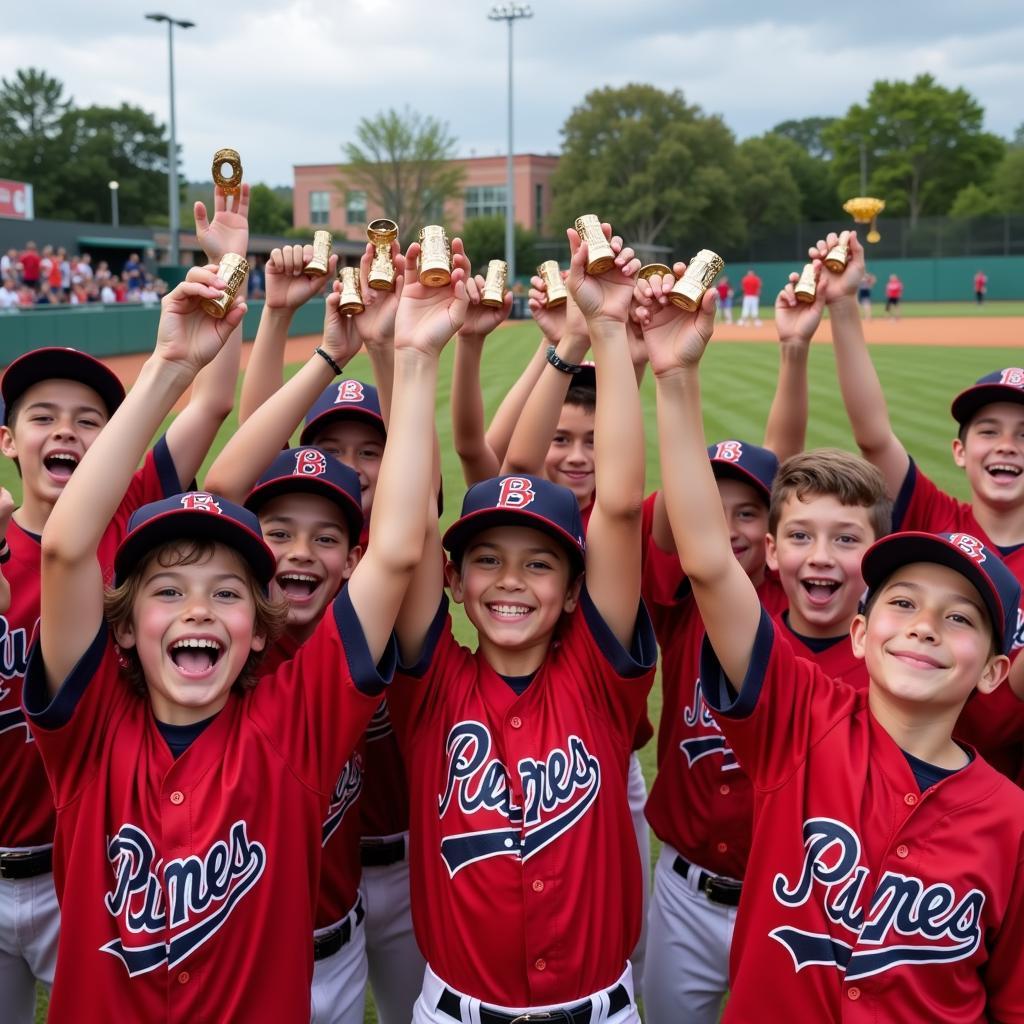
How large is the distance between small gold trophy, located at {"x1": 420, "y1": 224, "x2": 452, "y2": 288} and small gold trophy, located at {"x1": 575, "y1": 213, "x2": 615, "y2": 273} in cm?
34

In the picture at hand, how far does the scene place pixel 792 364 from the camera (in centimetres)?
341

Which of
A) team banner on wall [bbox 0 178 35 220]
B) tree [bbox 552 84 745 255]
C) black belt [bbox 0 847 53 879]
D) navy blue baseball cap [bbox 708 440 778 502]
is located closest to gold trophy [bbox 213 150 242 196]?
navy blue baseball cap [bbox 708 440 778 502]

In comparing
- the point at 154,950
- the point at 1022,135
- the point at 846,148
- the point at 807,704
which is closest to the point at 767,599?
the point at 807,704

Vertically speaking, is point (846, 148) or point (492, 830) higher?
point (846, 148)

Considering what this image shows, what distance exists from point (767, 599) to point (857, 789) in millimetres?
938

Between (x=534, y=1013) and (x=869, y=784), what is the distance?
92 cm

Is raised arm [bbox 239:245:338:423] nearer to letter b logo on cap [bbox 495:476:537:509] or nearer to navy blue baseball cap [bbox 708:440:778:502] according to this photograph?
letter b logo on cap [bbox 495:476:537:509]

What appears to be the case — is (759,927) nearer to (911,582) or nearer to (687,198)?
(911,582)

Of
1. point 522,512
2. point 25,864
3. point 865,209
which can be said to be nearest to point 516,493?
point 522,512

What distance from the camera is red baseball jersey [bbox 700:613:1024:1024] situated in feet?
6.84

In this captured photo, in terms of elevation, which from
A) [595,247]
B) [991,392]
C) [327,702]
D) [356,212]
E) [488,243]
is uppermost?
[356,212]

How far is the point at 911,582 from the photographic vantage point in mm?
2322

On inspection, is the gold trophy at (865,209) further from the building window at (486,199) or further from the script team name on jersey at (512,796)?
the building window at (486,199)

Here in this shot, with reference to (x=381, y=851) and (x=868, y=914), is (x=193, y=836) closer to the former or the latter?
(x=381, y=851)
